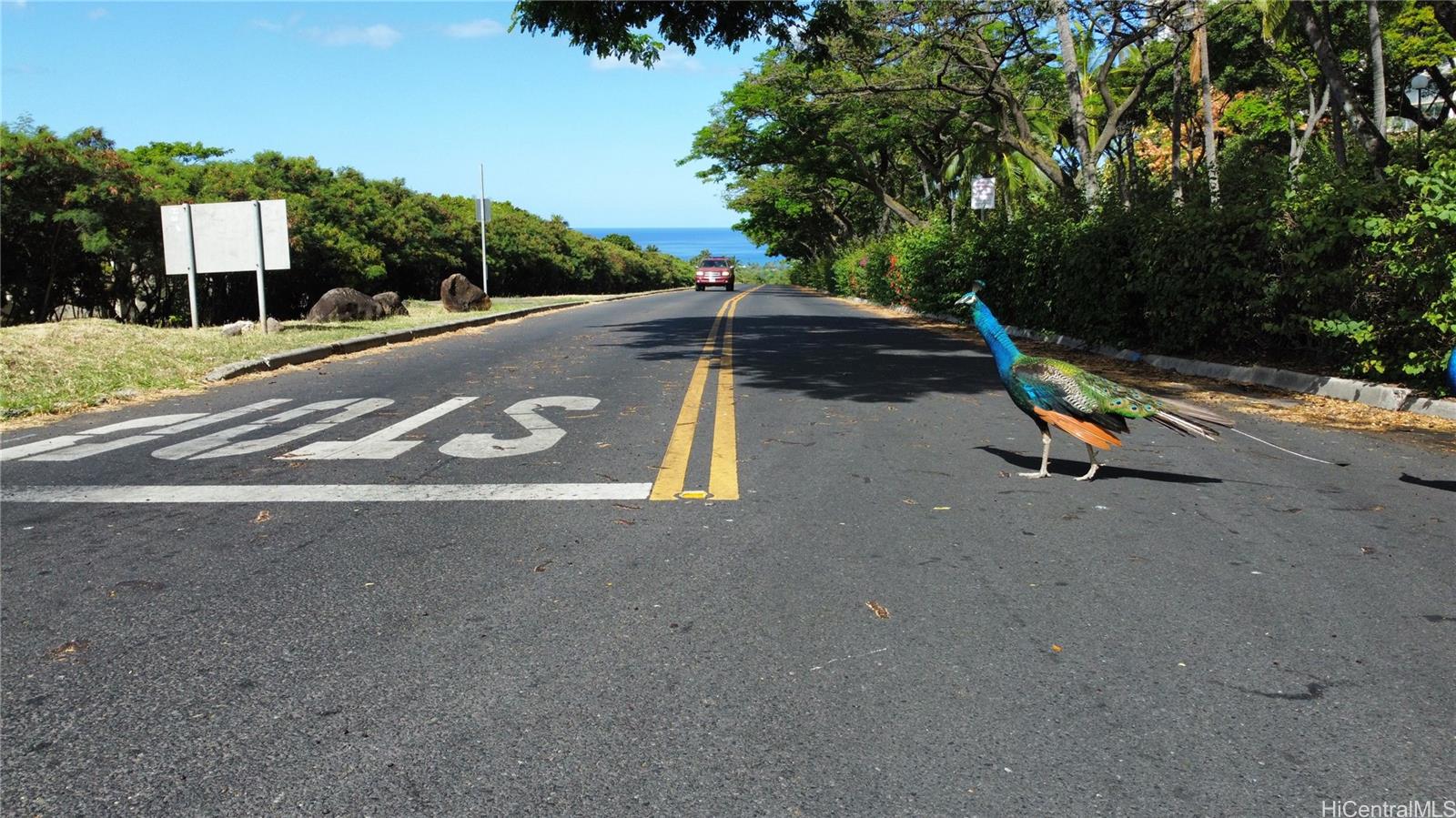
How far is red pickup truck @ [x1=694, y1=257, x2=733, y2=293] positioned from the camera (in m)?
52.8

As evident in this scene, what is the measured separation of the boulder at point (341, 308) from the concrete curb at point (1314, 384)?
1352 centimetres

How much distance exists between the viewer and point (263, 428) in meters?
7.45

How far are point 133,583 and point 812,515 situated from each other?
3.00m

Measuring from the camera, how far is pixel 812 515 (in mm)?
4828

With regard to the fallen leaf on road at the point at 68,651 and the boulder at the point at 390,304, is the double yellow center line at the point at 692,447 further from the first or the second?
the boulder at the point at 390,304

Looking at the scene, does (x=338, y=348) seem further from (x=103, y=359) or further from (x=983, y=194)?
(x=983, y=194)

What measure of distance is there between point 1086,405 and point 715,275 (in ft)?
158

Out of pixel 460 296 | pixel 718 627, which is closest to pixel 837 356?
pixel 718 627

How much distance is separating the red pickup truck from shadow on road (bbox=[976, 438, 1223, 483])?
47.0 metres

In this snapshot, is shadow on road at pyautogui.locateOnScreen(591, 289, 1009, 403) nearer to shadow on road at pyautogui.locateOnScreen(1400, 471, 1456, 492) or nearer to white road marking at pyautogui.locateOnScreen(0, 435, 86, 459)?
shadow on road at pyautogui.locateOnScreen(1400, 471, 1456, 492)

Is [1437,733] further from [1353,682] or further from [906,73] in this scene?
[906,73]

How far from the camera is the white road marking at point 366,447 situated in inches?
248

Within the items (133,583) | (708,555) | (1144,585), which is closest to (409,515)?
(133,583)

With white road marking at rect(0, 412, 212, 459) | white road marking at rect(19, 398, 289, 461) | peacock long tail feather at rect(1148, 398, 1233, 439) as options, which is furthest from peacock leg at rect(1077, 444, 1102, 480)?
white road marking at rect(0, 412, 212, 459)
